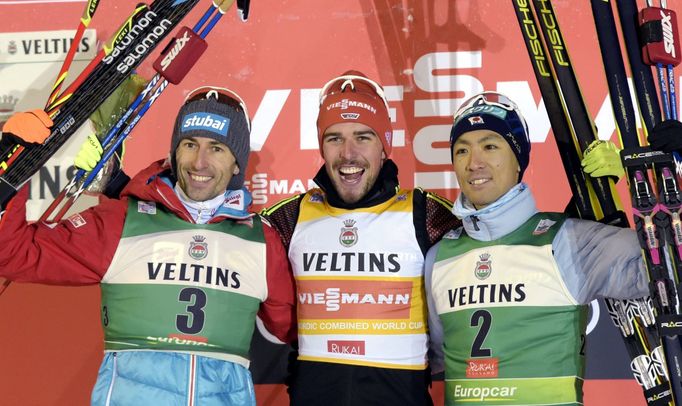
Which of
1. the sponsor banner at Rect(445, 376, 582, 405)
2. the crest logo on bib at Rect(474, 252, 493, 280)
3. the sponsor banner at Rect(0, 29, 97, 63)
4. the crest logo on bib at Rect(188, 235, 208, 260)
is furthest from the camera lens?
the sponsor banner at Rect(0, 29, 97, 63)

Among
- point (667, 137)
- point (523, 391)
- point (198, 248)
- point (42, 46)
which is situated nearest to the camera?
point (667, 137)

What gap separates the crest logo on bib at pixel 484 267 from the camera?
3.03m

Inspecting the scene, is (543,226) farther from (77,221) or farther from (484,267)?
(77,221)

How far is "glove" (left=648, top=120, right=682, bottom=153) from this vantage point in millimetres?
2727

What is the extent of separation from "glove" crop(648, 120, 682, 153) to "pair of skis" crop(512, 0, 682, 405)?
0.09 metres

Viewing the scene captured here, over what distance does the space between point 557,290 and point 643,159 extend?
48 centimetres

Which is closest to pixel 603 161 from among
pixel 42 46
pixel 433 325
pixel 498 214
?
pixel 498 214

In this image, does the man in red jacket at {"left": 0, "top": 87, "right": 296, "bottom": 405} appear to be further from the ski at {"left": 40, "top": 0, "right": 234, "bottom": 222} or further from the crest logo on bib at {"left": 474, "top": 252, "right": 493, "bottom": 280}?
the crest logo on bib at {"left": 474, "top": 252, "right": 493, "bottom": 280}

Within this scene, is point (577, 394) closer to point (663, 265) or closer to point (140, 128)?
point (663, 265)

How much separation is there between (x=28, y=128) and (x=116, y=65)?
1.50 ft

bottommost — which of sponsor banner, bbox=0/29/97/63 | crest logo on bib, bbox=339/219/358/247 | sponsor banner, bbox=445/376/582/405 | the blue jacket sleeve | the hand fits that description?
sponsor banner, bbox=445/376/582/405

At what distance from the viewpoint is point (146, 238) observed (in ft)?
10.4

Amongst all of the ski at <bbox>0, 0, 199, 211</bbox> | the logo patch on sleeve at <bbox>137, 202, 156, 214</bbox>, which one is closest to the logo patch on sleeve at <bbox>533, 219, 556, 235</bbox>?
the logo patch on sleeve at <bbox>137, 202, 156, 214</bbox>

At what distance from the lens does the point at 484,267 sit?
9.97 feet
